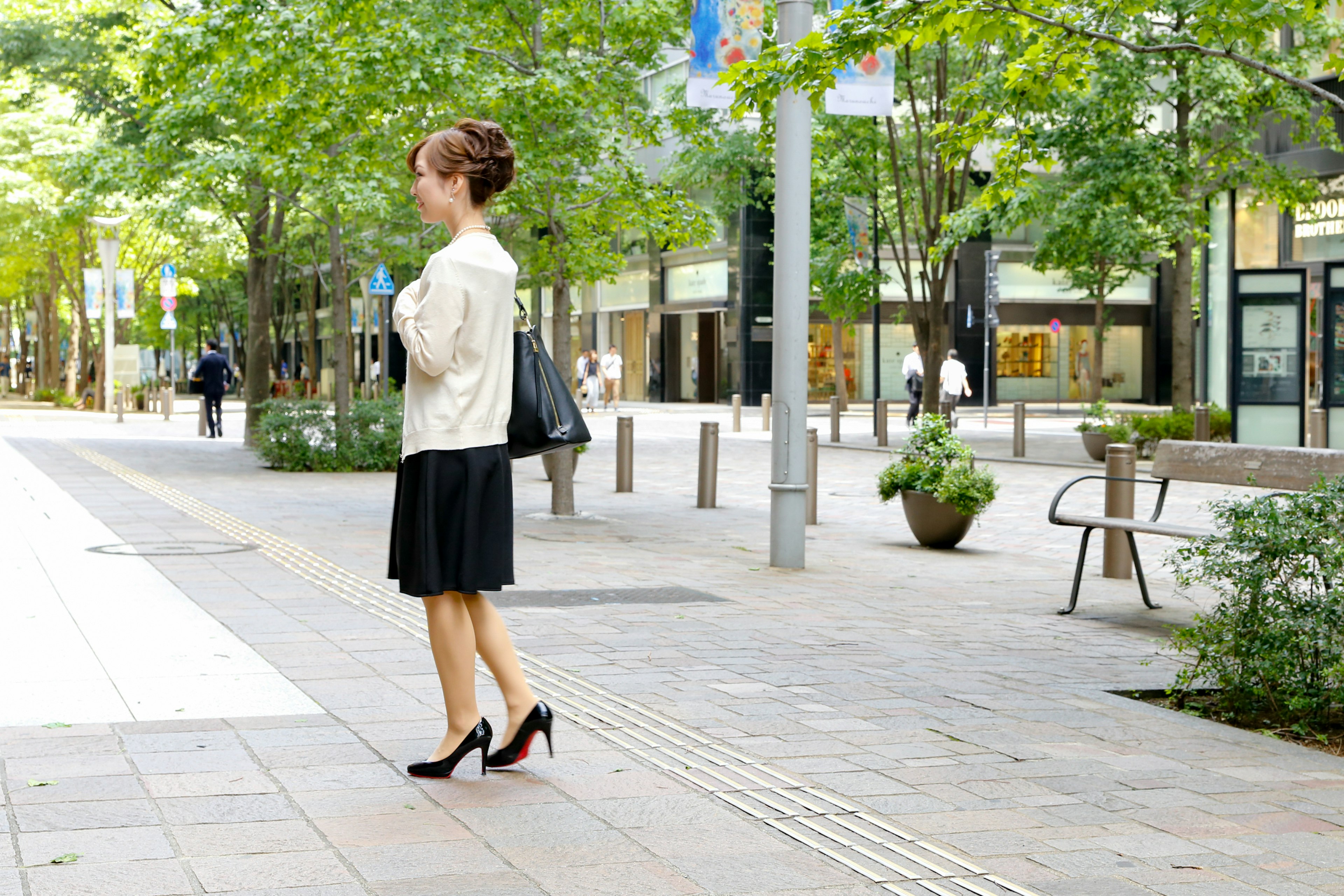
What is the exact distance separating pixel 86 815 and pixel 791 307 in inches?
264

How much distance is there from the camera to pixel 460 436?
4.62 meters

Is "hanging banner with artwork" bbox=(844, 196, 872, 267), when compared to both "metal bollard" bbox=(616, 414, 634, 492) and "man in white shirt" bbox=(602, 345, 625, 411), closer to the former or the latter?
"man in white shirt" bbox=(602, 345, 625, 411)

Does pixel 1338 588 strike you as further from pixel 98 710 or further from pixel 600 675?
pixel 98 710

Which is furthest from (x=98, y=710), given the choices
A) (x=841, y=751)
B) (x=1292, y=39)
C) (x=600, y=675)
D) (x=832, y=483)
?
(x=1292, y=39)

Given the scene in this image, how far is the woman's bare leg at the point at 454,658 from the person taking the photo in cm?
474

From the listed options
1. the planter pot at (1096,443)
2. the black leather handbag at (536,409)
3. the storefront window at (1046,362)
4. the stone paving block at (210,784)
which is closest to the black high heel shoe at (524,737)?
the stone paving block at (210,784)

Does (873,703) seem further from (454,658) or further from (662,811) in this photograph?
(454,658)

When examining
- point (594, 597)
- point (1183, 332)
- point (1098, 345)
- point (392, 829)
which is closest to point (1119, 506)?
point (594, 597)

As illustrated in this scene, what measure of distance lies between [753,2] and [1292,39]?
15.7 m

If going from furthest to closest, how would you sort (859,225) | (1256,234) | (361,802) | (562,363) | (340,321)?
(859,225), (1256,234), (340,321), (562,363), (361,802)

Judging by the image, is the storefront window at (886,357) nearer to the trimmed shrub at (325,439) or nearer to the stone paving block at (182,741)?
the trimmed shrub at (325,439)

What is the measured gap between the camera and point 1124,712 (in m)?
5.93

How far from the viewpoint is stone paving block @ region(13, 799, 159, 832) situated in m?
4.17

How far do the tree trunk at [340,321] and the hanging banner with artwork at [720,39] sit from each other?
1016cm
